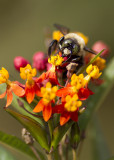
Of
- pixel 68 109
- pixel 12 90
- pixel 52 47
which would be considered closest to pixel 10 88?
pixel 12 90

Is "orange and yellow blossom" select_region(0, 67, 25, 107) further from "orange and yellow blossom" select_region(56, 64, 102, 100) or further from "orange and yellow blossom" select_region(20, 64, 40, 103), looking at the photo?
"orange and yellow blossom" select_region(56, 64, 102, 100)

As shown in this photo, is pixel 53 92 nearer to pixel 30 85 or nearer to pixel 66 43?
pixel 30 85

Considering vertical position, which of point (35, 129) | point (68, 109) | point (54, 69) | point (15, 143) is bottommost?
point (15, 143)

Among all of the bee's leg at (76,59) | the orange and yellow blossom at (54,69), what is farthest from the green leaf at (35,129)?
the bee's leg at (76,59)

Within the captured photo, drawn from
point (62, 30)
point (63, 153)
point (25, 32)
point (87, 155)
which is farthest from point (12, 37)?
point (63, 153)

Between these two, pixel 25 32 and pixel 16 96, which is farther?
pixel 25 32

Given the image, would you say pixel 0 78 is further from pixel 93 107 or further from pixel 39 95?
pixel 93 107
